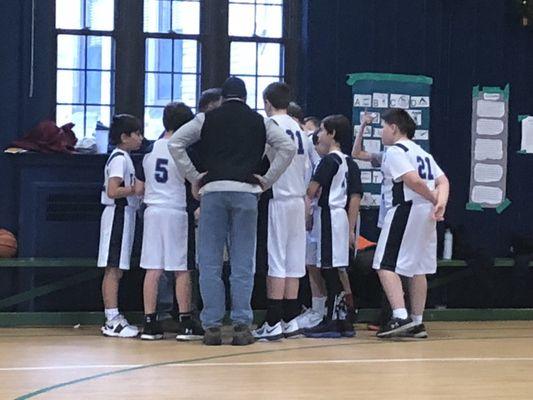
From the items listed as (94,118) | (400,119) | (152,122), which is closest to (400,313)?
(400,119)

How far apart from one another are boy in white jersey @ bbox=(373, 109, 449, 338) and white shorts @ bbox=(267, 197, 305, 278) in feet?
1.71

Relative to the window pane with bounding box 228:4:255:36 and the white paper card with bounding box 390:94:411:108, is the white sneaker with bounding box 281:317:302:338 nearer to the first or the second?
the white paper card with bounding box 390:94:411:108

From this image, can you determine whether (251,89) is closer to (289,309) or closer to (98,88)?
(98,88)

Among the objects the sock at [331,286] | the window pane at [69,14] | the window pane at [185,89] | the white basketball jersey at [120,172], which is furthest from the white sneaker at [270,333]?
the window pane at [69,14]

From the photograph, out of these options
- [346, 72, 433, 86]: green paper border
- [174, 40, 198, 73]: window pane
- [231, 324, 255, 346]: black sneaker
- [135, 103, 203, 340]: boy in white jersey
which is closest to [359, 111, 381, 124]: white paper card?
[346, 72, 433, 86]: green paper border

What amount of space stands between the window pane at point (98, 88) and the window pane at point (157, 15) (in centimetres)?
52

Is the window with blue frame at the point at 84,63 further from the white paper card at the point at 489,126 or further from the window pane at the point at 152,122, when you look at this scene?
the white paper card at the point at 489,126

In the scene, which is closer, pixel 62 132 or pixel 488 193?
pixel 62 132

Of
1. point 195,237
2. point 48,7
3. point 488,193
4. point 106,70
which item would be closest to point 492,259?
point 488,193

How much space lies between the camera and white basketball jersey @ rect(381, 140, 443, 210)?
7.98 m

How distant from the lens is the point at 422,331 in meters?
8.21

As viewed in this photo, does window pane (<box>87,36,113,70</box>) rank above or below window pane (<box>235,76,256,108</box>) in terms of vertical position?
above

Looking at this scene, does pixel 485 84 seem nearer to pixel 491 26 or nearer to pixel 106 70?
pixel 491 26

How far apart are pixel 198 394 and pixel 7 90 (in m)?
4.17
